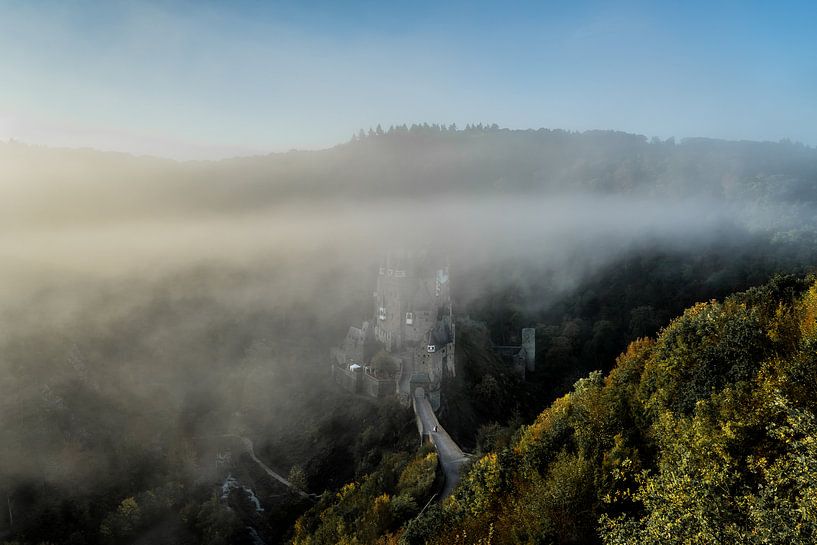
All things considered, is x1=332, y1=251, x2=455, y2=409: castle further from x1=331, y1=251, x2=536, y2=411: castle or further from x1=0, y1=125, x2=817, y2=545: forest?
x1=0, y1=125, x2=817, y2=545: forest

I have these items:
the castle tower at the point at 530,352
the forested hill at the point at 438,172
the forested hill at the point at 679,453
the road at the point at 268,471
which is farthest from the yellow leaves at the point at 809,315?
the forested hill at the point at 438,172

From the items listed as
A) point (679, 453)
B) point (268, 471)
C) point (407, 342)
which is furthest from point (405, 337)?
point (679, 453)

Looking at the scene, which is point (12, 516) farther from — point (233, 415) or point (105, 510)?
point (233, 415)

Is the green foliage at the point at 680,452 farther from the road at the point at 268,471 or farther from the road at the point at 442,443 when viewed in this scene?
the road at the point at 268,471

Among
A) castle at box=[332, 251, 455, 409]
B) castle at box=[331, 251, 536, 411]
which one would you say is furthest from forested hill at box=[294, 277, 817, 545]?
castle at box=[331, 251, 536, 411]

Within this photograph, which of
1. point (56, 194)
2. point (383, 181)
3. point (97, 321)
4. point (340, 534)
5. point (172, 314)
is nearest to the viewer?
point (340, 534)

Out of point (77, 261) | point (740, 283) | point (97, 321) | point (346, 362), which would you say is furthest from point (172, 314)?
point (740, 283)

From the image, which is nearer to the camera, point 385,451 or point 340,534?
point 340,534
